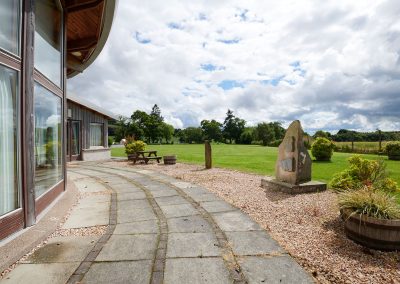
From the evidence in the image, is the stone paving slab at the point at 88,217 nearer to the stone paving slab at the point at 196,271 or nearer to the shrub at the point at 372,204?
the stone paving slab at the point at 196,271

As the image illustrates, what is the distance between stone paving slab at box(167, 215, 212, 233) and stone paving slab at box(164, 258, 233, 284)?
1.06 m

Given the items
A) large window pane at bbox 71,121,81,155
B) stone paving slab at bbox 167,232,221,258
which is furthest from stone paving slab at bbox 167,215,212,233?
large window pane at bbox 71,121,81,155

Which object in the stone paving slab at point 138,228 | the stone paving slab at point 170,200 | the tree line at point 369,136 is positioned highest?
the tree line at point 369,136

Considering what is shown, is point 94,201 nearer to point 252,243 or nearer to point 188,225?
point 188,225

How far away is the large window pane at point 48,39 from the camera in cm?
560

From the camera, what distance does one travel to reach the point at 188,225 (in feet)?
15.8

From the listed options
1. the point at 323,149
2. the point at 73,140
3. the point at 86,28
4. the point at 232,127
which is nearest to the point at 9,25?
the point at 86,28

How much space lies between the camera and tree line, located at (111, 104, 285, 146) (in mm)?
64250

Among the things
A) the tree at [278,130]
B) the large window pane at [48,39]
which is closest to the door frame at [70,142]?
the large window pane at [48,39]

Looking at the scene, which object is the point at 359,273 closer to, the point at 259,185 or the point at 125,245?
the point at 125,245

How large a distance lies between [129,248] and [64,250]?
86 cm

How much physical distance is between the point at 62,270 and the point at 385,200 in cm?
437

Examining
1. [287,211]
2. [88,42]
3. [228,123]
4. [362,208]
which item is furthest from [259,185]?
[228,123]

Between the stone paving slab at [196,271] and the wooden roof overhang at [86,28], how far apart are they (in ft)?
19.3
